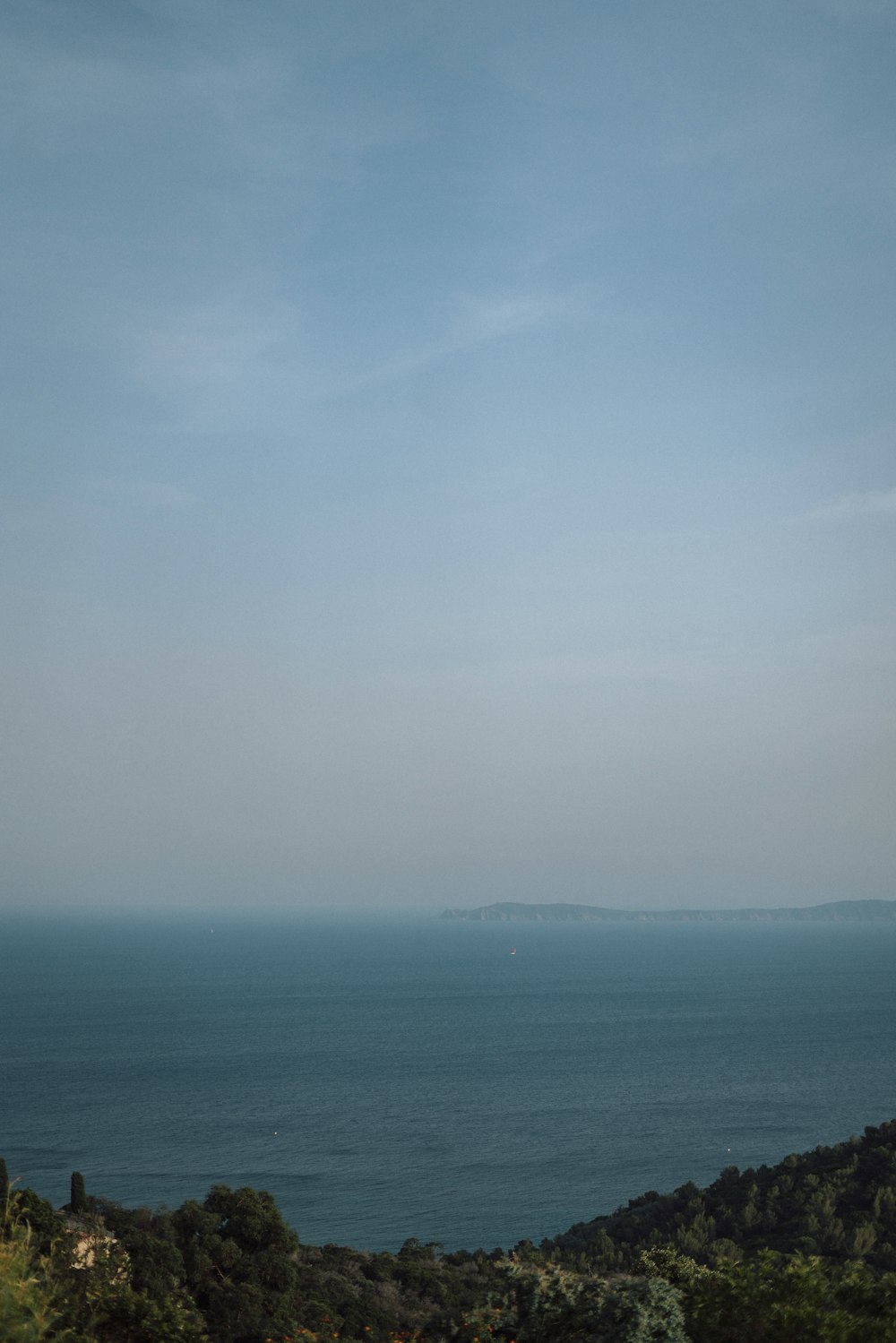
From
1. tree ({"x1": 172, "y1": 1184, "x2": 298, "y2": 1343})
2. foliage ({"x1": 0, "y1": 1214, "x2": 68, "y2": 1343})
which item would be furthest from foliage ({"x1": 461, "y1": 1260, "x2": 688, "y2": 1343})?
tree ({"x1": 172, "y1": 1184, "x2": 298, "y2": 1343})

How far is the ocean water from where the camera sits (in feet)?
180

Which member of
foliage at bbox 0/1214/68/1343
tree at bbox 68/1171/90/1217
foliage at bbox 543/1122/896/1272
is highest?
foliage at bbox 0/1214/68/1343

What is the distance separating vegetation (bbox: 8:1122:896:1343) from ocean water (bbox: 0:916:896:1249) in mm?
17414

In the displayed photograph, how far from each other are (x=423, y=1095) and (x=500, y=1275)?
71.6 meters

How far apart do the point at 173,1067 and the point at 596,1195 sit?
45547mm

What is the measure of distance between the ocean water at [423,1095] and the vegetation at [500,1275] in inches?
686

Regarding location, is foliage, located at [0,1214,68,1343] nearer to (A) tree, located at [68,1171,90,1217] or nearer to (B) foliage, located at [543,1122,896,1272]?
(B) foliage, located at [543,1122,896,1272]

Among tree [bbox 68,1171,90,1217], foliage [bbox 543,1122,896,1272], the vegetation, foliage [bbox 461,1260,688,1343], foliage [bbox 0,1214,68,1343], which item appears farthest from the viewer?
tree [bbox 68,1171,90,1217]

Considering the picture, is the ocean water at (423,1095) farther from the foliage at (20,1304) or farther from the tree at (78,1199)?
the foliage at (20,1304)

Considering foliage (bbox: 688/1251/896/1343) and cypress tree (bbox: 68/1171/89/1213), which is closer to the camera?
foliage (bbox: 688/1251/896/1343)

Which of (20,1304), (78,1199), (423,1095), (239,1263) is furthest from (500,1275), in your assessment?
(423,1095)

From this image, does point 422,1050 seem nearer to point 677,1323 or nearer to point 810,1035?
point 810,1035

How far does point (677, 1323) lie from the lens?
10633mm

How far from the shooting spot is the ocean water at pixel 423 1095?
55.0 metres
